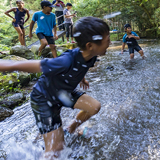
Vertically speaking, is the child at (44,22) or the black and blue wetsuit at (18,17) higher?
the black and blue wetsuit at (18,17)

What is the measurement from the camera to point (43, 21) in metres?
5.00

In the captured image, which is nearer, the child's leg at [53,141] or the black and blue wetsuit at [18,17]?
the child's leg at [53,141]

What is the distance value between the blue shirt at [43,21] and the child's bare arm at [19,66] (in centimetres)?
409

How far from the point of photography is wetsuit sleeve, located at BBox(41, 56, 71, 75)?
4.53 ft

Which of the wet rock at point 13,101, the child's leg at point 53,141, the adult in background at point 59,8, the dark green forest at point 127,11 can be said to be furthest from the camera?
the dark green forest at point 127,11

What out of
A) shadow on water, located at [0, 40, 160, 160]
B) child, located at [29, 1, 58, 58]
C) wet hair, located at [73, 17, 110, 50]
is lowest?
shadow on water, located at [0, 40, 160, 160]

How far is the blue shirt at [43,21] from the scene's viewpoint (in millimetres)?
4996

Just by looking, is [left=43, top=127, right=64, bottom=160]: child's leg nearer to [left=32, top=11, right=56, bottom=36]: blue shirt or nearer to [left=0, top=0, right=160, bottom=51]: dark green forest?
[left=32, top=11, right=56, bottom=36]: blue shirt

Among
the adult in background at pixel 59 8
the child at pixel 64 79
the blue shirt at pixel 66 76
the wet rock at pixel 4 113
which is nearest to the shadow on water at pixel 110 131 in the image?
the wet rock at pixel 4 113

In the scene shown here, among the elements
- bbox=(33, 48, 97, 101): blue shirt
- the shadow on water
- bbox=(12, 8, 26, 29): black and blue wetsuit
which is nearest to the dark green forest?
bbox=(12, 8, 26, 29): black and blue wetsuit

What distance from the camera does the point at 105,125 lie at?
2.23 meters

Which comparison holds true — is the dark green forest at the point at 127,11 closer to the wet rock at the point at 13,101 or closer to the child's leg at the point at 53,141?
the wet rock at the point at 13,101

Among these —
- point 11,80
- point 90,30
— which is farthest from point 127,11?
point 90,30

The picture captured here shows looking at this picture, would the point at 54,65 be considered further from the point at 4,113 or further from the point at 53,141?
the point at 4,113
